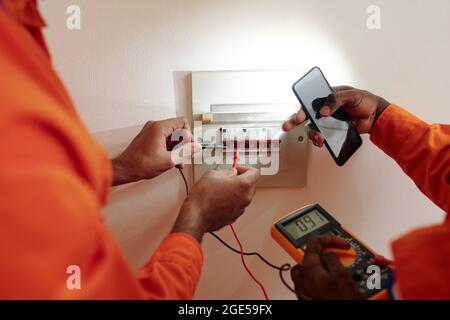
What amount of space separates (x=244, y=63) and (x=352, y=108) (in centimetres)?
24

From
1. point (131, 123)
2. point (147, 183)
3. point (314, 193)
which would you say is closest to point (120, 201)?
point (147, 183)

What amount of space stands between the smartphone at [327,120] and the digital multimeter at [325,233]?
14cm

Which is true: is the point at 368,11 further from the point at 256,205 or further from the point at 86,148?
the point at 86,148

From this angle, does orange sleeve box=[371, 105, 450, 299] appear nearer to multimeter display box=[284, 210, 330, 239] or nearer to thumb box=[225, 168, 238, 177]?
multimeter display box=[284, 210, 330, 239]

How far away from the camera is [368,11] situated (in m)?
Answer: 0.73

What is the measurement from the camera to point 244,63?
2.45 feet

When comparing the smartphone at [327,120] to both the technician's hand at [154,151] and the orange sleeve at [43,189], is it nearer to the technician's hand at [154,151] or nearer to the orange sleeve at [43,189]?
the technician's hand at [154,151]

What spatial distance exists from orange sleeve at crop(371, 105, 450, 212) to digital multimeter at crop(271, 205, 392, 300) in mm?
171

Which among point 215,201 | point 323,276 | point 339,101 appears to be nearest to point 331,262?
point 323,276

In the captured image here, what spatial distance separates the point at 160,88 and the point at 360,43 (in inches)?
16.3

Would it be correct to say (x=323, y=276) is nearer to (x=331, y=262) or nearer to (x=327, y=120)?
(x=331, y=262)

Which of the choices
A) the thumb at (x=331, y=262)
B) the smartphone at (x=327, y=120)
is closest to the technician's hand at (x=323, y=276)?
the thumb at (x=331, y=262)

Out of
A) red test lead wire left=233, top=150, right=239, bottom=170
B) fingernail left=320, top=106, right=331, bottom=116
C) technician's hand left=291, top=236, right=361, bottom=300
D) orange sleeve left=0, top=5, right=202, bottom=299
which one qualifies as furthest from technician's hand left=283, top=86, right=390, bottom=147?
orange sleeve left=0, top=5, right=202, bottom=299

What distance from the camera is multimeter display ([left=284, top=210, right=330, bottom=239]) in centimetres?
67
